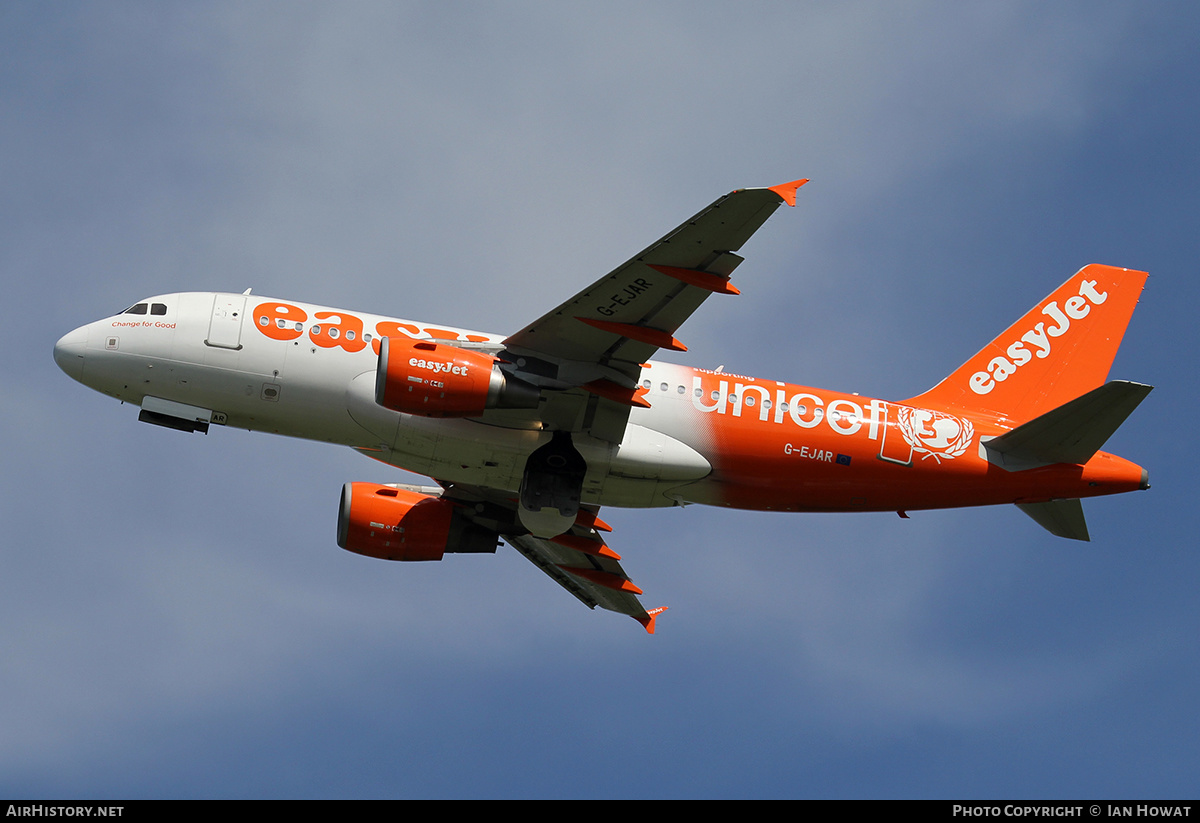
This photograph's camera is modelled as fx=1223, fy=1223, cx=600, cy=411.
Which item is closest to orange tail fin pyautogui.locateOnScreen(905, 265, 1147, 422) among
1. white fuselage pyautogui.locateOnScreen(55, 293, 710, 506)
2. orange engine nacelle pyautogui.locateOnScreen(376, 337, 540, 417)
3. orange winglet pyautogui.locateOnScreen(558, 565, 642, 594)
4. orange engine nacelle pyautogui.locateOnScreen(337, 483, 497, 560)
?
white fuselage pyautogui.locateOnScreen(55, 293, 710, 506)

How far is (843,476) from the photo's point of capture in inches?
1357

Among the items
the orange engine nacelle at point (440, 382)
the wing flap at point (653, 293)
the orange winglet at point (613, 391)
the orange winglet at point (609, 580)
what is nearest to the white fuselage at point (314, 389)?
the orange engine nacelle at point (440, 382)

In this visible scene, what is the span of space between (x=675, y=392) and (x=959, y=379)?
10.4 m

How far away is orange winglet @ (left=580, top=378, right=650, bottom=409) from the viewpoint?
1276 inches

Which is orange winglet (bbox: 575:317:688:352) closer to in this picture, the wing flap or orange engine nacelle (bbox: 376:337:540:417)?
the wing flap

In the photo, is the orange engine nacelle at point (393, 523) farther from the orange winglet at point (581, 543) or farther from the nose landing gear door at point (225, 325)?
the nose landing gear door at point (225, 325)

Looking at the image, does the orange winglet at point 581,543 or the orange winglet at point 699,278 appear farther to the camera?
the orange winglet at point 581,543

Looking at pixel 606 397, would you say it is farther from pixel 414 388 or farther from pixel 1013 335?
pixel 1013 335

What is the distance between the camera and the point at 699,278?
1168 inches

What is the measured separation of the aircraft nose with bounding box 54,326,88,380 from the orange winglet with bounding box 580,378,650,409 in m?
13.7

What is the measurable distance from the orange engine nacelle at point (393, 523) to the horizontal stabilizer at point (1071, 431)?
16864 mm

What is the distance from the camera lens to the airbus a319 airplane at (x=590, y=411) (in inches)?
1233
